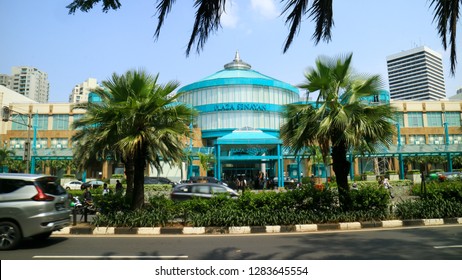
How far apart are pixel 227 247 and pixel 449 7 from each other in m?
5.79

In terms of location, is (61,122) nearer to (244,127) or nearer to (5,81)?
(5,81)

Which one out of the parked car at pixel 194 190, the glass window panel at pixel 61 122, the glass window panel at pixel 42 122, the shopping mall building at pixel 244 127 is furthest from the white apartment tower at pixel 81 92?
the parked car at pixel 194 190

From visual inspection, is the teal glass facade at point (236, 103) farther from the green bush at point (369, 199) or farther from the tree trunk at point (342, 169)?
the green bush at point (369, 199)

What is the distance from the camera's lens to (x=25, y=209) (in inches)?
278

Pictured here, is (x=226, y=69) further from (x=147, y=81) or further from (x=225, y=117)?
(x=147, y=81)

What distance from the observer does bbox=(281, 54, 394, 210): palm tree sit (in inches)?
412

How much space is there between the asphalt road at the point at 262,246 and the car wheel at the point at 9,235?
205 mm

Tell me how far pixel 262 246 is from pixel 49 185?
5154mm

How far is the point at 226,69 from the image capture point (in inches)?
2410

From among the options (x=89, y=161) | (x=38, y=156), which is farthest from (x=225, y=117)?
(x=89, y=161)

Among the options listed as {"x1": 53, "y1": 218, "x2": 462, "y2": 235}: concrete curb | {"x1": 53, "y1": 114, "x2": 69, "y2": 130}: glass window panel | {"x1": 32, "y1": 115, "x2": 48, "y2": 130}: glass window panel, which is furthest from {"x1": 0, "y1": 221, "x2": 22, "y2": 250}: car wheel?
{"x1": 32, "y1": 115, "x2": 48, "y2": 130}: glass window panel

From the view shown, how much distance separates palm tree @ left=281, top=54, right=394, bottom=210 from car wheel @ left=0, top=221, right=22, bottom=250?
800 centimetres

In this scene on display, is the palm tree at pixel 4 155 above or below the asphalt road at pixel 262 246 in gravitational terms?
above

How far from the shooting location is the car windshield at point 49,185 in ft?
24.5
